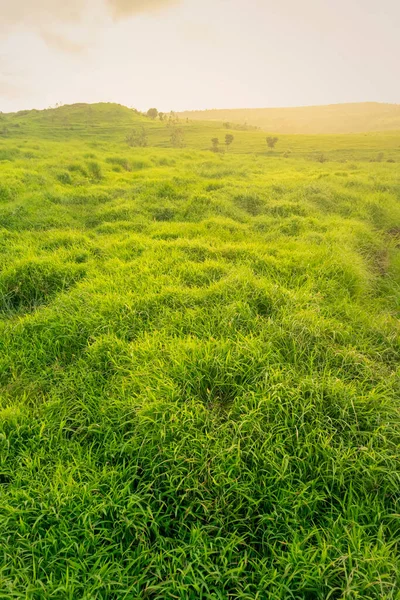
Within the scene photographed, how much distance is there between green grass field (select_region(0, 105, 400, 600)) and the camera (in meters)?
2.02

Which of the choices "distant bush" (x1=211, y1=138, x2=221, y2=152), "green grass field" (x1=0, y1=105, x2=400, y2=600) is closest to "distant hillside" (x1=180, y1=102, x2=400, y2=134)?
"distant bush" (x1=211, y1=138, x2=221, y2=152)

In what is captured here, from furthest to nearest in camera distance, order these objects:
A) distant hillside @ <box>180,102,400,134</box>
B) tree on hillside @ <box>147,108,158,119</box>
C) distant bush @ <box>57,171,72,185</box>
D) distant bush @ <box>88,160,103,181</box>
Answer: distant hillside @ <box>180,102,400,134</box> < tree on hillside @ <box>147,108,158,119</box> < distant bush @ <box>88,160,103,181</box> < distant bush @ <box>57,171,72,185</box>

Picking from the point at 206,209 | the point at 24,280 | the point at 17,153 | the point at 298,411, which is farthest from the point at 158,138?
the point at 298,411

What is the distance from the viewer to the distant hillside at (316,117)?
11402cm

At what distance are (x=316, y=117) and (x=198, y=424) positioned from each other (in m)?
177

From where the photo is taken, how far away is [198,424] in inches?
112

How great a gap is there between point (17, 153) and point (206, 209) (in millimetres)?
17825

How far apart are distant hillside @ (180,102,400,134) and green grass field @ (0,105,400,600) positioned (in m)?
119

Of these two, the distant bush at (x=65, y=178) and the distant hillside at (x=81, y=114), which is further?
the distant hillside at (x=81, y=114)

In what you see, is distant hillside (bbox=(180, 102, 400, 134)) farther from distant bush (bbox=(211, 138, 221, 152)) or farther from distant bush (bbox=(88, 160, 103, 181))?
distant bush (bbox=(88, 160, 103, 181))

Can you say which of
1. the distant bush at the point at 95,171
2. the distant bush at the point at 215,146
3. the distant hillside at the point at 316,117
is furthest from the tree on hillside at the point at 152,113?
the distant bush at the point at 95,171

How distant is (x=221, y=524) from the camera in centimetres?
222

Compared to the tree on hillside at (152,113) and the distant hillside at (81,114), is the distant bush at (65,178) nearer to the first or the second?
the distant hillside at (81,114)

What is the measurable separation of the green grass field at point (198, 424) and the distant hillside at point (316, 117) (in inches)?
4678
